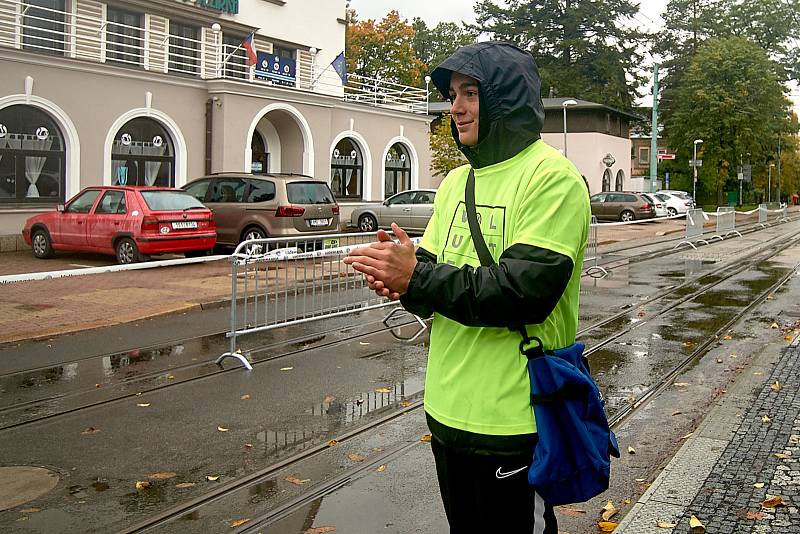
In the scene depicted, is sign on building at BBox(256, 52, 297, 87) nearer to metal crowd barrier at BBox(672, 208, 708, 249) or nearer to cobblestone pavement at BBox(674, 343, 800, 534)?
metal crowd barrier at BBox(672, 208, 708, 249)

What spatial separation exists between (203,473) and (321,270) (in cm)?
544

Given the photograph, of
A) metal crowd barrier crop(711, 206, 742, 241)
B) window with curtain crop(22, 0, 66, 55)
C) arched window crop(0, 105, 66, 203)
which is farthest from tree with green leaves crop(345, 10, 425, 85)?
arched window crop(0, 105, 66, 203)

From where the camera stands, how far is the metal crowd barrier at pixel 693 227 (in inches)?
1000

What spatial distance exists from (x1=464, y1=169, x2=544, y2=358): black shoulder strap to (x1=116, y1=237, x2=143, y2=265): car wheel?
49.1ft

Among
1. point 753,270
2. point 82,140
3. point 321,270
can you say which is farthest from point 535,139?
point 82,140

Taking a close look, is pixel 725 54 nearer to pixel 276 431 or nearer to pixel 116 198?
pixel 116 198

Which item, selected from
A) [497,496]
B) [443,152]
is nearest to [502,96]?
[497,496]

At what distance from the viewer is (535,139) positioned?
257 cm

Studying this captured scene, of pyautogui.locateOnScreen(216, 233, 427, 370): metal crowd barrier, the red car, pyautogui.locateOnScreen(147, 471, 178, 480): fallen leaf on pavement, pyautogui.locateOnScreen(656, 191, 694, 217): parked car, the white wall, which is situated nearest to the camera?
pyautogui.locateOnScreen(147, 471, 178, 480): fallen leaf on pavement

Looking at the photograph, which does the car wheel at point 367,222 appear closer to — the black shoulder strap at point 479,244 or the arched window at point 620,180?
A: the black shoulder strap at point 479,244

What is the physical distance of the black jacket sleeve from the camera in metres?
2.28

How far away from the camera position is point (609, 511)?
4.74 metres

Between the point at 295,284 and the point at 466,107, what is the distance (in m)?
7.85

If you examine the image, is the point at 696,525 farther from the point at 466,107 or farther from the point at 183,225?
the point at 183,225
